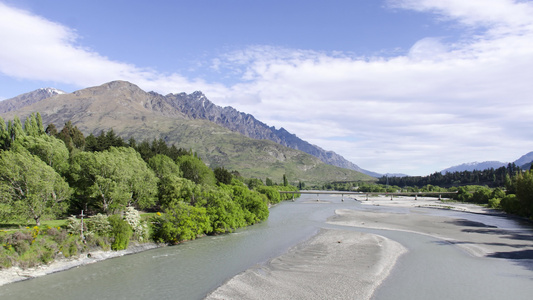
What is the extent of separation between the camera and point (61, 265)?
3947 cm

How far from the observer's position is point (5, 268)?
35.4 meters

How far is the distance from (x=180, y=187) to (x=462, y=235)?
57527 mm

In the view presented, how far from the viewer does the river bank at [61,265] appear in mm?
35000

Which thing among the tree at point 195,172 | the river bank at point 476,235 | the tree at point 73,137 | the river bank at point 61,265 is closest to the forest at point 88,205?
the river bank at point 61,265

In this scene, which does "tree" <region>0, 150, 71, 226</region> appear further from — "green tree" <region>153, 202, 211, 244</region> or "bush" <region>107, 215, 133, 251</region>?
"green tree" <region>153, 202, 211, 244</region>

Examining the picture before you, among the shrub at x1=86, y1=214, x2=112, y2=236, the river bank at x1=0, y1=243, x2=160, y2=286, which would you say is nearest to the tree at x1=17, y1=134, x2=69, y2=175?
the shrub at x1=86, y1=214, x2=112, y2=236

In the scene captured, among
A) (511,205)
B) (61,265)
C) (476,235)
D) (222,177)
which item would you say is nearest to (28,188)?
(61,265)

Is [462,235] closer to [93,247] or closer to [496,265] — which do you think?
[496,265]

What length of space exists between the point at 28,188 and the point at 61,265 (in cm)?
1615

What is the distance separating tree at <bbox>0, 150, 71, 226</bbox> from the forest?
12 cm

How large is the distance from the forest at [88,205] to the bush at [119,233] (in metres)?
0.13

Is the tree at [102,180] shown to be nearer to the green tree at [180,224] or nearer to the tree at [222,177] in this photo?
the green tree at [180,224]

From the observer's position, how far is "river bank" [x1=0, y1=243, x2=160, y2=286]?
35.0 meters

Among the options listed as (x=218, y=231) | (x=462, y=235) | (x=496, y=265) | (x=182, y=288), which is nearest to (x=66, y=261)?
(x=182, y=288)
